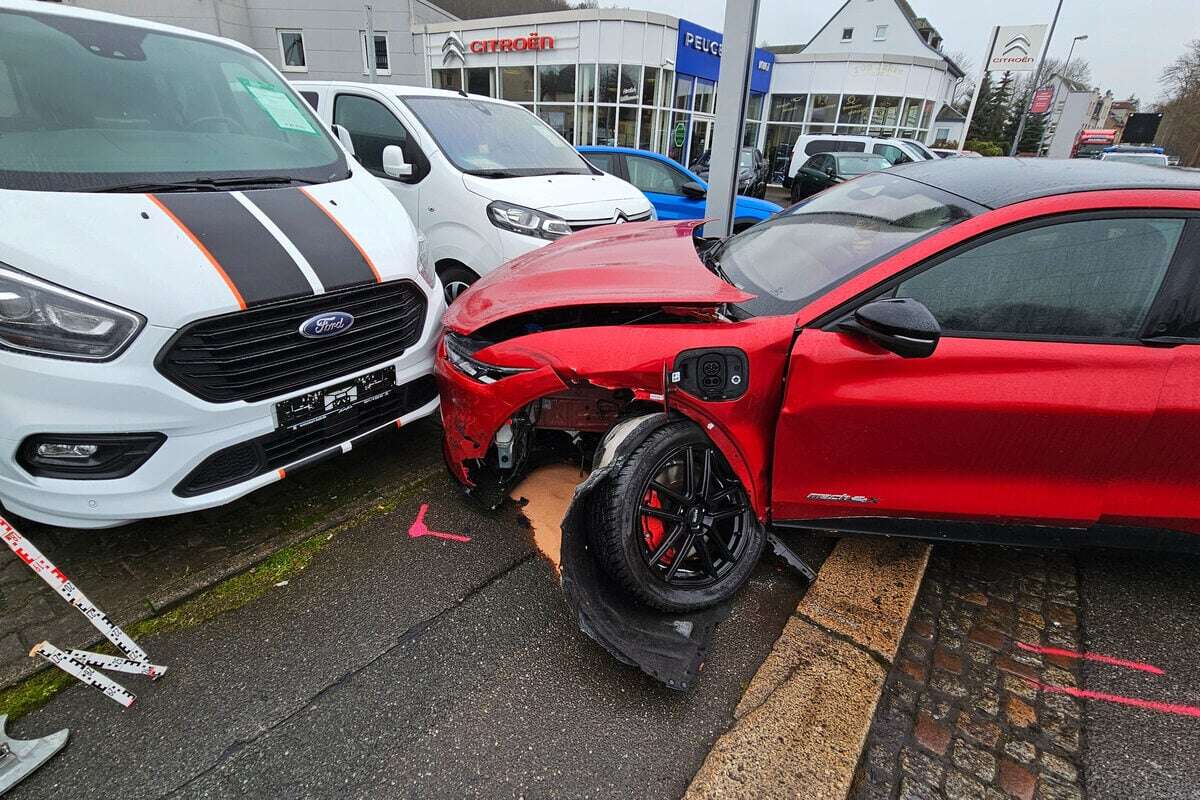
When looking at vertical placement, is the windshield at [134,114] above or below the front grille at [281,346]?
above

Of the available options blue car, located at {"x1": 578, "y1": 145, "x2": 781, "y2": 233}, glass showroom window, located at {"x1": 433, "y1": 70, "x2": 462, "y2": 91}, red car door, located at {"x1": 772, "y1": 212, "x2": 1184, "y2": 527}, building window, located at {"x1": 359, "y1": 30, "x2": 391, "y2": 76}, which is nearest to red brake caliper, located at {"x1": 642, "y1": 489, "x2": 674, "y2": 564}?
red car door, located at {"x1": 772, "y1": 212, "x2": 1184, "y2": 527}

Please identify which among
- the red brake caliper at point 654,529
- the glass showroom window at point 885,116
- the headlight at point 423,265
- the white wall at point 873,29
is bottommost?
the red brake caliper at point 654,529

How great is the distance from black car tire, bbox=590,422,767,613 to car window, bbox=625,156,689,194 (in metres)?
6.13

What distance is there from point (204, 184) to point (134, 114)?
61 centimetres

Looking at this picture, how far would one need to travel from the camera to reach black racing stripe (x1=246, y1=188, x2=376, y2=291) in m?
2.42

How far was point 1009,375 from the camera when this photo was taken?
6.53 feet

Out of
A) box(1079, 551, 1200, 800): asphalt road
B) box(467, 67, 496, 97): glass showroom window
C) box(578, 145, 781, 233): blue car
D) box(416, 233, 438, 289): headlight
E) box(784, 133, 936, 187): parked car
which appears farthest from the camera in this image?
box(467, 67, 496, 97): glass showroom window

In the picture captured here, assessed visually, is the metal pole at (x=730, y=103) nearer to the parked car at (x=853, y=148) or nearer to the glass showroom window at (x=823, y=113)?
the parked car at (x=853, y=148)

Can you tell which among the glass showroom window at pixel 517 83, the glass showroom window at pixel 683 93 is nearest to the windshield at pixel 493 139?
the glass showroom window at pixel 683 93

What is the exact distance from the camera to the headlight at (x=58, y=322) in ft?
6.08

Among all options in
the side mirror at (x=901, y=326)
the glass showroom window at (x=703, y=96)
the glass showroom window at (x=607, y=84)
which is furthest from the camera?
the glass showroom window at (x=703, y=96)

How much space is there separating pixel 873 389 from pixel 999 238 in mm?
689

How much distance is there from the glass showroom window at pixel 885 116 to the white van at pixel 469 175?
82.7 ft

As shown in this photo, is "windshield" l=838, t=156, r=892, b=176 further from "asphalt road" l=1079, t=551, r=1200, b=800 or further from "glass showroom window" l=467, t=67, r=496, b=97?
"glass showroom window" l=467, t=67, r=496, b=97
